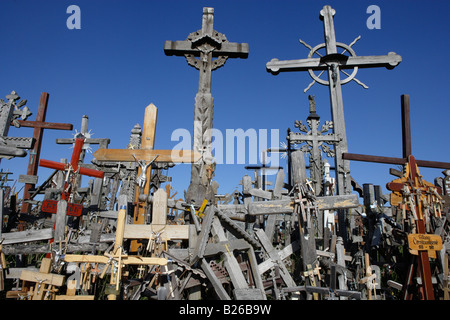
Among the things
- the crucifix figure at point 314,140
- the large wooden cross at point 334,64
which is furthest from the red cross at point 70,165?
the crucifix figure at point 314,140

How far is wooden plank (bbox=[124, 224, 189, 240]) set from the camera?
5.98 m

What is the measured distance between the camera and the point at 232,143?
868 cm

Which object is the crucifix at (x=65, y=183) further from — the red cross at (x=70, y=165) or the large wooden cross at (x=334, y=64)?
the large wooden cross at (x=334, y=64)

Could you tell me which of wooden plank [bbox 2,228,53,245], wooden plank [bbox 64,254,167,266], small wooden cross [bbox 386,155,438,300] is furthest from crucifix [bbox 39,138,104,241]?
small wooden cross [bbox 386,155,438,300]

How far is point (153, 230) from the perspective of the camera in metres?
6.00

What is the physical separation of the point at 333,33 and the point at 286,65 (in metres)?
2.47

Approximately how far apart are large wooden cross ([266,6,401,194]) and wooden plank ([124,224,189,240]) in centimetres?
653

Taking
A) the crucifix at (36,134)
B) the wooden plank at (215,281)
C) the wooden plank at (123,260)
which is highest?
the crucifix at (36,134)

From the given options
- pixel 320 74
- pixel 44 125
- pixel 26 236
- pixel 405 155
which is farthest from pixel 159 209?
pixel 320 74

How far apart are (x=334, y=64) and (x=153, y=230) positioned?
9186mm

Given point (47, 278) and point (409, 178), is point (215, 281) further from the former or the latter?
point (409, 178)

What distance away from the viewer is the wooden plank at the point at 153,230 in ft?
19.6

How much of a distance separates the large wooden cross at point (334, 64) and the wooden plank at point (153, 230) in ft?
21.4

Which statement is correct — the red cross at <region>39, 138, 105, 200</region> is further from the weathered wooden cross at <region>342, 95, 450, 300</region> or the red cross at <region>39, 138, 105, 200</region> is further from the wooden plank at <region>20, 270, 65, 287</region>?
the weathered wooden cross at <region>342, 95, 450, 300</region>
